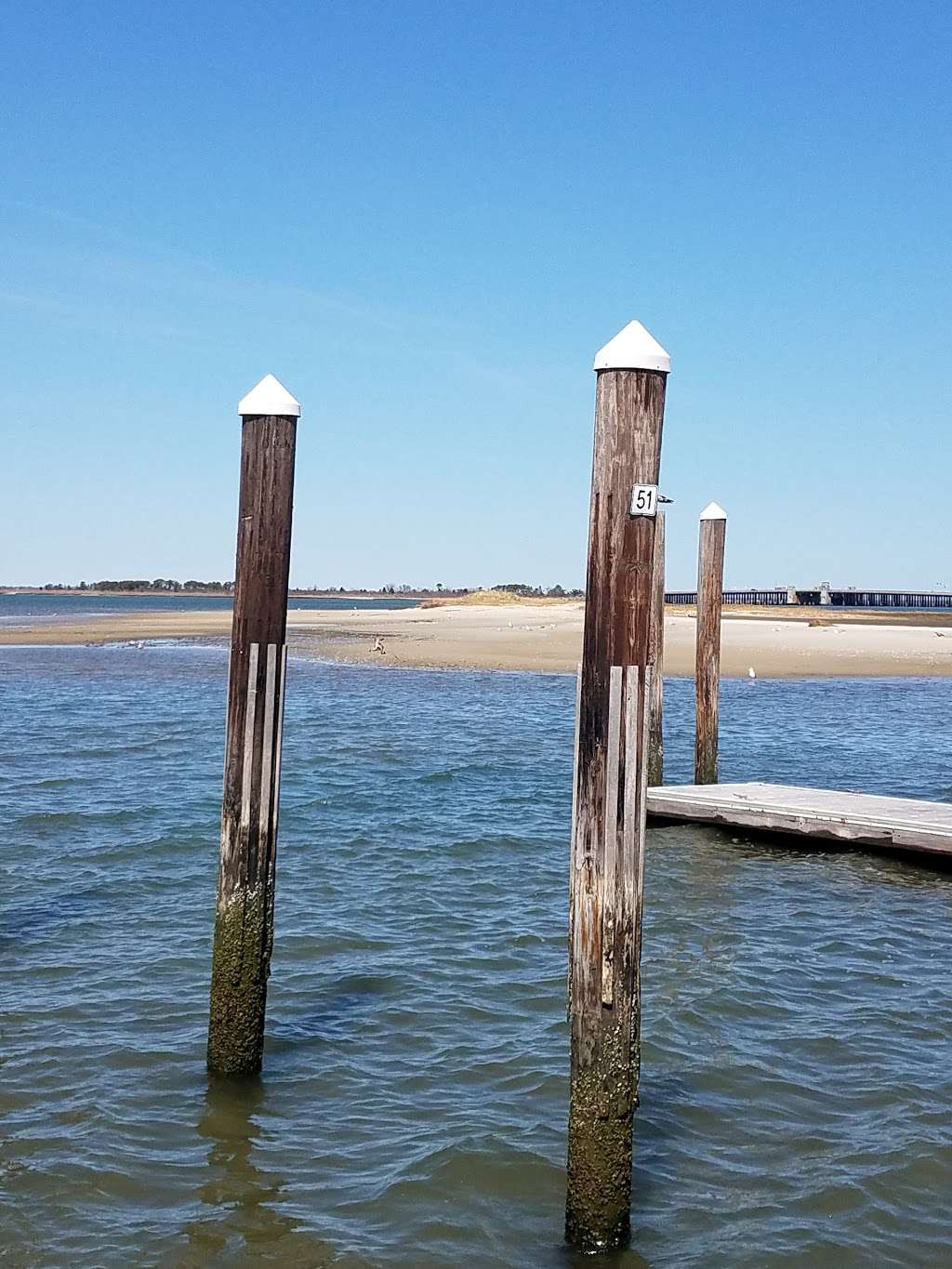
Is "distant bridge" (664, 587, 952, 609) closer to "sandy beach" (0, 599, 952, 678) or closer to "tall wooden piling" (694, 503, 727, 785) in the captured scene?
"sandy beach" (0, 599, 952, 678)

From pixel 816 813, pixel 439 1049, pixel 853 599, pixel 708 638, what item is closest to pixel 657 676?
pixel 708 638

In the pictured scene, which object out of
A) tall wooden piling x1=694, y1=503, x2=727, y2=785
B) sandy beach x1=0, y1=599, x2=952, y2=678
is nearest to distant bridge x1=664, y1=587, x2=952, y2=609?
sandy beach x1=0, y1=599, x2=952, y2=678

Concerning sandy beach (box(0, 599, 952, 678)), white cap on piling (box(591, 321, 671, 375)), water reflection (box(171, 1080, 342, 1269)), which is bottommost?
water reflection (box(171, 1080, 342, 1269))

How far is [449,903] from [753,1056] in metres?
3.89

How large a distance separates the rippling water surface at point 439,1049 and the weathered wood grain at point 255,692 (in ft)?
3.40

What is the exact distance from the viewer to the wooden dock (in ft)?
40.5

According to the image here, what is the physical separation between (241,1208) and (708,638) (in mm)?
10841

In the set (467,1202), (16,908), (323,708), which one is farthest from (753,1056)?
(323,708)

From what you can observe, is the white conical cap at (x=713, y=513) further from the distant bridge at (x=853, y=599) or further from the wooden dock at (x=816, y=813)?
the distant bridge at (x=853, y=599)

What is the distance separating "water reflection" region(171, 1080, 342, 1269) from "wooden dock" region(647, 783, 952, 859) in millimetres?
7621

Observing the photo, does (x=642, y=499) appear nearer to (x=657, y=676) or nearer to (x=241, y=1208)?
(x=241, y=1208)

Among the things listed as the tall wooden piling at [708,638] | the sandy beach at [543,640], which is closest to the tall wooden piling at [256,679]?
the tall wooden piling at [708,638]

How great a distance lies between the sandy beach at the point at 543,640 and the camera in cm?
4019

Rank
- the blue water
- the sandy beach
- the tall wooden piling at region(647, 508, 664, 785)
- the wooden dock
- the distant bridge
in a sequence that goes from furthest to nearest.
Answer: the distant bridge → the blue water → the sandy beach → the tall wooden piling at region(647, 508, 664, 785) → the wooden dock
